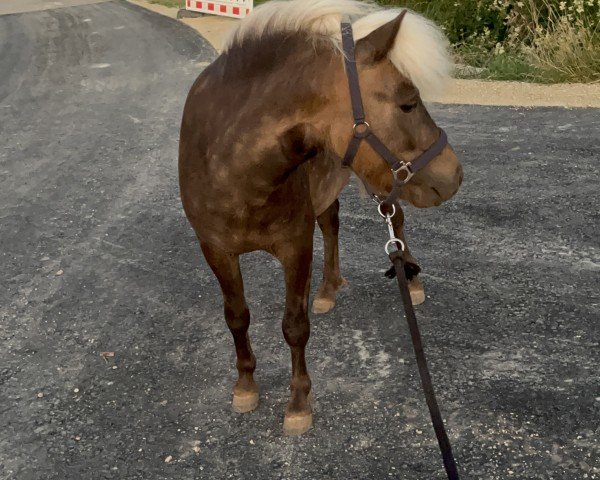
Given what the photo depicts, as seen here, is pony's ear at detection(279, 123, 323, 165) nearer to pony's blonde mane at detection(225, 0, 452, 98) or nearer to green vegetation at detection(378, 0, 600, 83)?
pony's blonde mane at detection(225, 0, 452, 98)

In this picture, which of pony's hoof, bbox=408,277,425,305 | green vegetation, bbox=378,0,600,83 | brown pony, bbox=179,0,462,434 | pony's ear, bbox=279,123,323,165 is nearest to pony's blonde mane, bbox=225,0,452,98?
brown pony, bbox=179,0,462,434

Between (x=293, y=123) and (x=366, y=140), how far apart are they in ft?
1.05

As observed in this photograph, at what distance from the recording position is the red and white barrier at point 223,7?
13.6 metres

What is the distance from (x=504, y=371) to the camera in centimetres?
362

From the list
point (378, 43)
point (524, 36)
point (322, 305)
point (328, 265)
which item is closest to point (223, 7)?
point (524, 36)

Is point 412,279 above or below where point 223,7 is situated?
below

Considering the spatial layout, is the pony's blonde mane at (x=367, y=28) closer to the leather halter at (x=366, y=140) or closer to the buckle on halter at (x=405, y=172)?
the leather halter at (x=366, y=140)

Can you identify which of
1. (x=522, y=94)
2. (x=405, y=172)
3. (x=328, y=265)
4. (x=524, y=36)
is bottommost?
(x=328, y=265)

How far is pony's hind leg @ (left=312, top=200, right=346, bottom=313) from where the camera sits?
4.30 meters

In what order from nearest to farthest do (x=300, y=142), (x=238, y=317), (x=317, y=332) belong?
(x=300, y=142)
(x=238, y=317)
(x=317, y=332)

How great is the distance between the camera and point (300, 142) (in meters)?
2.52

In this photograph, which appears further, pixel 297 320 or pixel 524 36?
pixel 524 36

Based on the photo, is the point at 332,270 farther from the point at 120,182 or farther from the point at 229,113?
the point at 120,182

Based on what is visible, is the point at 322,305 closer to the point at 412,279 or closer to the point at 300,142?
the point at 412,279
